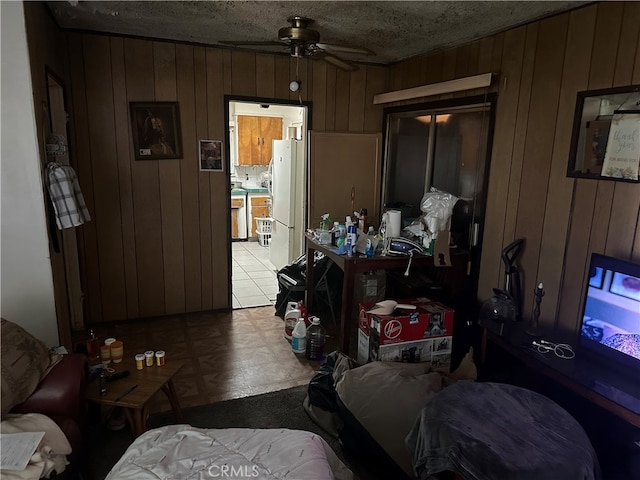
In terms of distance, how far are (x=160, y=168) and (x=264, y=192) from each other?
340 cm

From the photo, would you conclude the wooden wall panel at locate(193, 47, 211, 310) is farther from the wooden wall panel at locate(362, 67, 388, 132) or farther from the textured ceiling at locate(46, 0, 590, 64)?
the wooden wall panel at locate(362, 67, 388, 132)

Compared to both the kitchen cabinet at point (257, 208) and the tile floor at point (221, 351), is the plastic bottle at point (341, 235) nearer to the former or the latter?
the tile floor at point (221, 351)

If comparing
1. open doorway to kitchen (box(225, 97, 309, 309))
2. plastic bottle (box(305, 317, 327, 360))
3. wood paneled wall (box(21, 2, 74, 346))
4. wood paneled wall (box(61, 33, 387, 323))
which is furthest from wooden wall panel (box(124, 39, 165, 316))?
plastic bottle (box(305, 317, 327, 360))

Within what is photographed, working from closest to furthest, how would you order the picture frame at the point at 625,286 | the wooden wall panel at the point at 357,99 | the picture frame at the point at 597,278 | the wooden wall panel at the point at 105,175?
the picture frame at the point at 625,286
the picture frame at the point at 597,278
the wooden wall panel at the point at 105,175
the wooden wall panel at the point at 357,99

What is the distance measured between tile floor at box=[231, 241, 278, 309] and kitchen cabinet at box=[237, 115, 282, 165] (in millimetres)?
1390

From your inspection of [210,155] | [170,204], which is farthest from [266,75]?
[170,204]

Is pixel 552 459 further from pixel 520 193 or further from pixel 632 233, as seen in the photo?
pixel 520 193

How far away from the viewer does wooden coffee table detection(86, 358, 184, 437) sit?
2068 millimetres

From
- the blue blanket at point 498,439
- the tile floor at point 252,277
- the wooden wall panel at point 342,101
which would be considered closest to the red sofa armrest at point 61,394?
the blue blanket at point 498,439

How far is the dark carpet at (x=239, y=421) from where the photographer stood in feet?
7.19

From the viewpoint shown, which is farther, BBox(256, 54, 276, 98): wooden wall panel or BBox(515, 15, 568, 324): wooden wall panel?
BBox(256, 54, 276, 98): wooden wall panel

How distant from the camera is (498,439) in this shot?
60.8 inches

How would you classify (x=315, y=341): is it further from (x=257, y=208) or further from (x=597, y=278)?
(x=257, y=208)

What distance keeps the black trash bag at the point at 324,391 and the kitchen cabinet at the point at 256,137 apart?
496 cm
